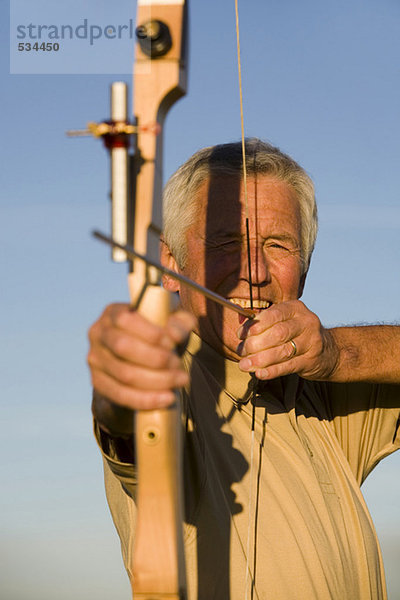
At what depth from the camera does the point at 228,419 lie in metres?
1.97

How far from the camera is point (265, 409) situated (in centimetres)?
210

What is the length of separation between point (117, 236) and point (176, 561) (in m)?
Answer: 0.49

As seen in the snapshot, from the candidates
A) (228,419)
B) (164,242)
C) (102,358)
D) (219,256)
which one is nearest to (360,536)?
(228,419)

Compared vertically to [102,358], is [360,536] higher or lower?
lower

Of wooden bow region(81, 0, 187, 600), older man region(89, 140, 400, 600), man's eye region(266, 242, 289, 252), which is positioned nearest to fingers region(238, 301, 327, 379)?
older man region(89, 140, 400, 600)

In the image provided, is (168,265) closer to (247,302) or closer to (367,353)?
(247,302)

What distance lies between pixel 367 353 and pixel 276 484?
0.44 meters

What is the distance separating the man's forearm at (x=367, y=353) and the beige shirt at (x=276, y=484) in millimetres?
171

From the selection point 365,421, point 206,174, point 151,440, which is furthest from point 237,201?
point 151,440

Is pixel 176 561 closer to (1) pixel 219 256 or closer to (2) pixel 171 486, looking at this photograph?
(2) pixel 171 486

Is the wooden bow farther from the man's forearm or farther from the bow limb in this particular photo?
the man's forearm

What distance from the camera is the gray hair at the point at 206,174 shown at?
227cm

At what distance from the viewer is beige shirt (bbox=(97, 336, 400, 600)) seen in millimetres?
1694

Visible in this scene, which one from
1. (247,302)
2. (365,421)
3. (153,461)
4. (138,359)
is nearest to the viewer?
(138,359)
